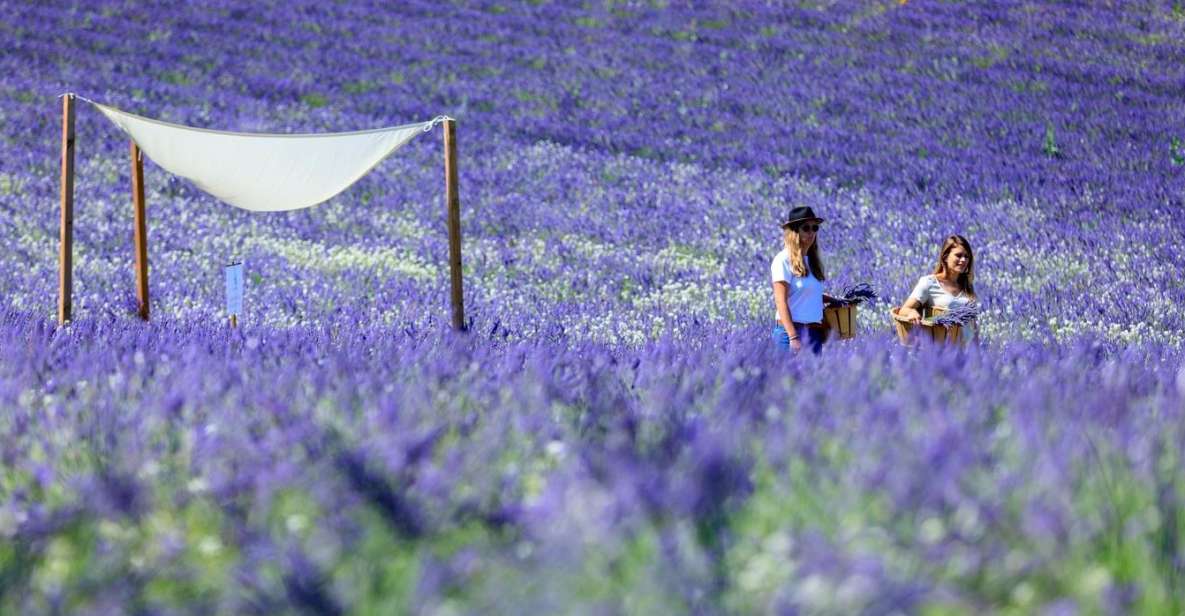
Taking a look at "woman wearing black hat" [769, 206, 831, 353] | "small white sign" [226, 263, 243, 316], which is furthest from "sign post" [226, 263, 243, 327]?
"woman wearing black hat" [769, 206, 831, 353]

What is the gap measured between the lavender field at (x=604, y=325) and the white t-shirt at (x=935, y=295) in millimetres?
451

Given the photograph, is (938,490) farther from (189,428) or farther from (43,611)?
(189,428)

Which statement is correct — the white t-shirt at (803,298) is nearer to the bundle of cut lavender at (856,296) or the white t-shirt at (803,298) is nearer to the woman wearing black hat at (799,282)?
the woman wearing black hat at (799,282)

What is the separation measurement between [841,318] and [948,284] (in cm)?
55

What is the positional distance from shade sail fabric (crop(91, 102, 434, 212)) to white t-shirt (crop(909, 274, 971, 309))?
2.47 m

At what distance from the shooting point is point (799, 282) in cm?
621

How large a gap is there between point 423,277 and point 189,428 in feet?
23.9

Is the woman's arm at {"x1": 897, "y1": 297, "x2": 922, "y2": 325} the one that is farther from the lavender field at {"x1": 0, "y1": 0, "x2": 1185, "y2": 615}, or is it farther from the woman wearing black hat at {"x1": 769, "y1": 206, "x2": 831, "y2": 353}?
the lavender field at {"x1": 0, "y1": 0, "x2": 1185, "y2": 615}

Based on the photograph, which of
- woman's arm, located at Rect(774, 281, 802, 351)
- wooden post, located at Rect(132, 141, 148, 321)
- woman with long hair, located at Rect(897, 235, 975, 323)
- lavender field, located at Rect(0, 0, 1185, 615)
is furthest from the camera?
wooden post, located at Rect(132, 141, 148, 321)

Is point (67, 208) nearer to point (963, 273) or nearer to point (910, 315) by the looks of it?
point (910, 315)

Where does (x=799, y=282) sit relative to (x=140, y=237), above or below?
below

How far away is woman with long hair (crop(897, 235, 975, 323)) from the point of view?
20.7ft

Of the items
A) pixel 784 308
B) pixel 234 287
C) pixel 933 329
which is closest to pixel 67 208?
pixel 234 287

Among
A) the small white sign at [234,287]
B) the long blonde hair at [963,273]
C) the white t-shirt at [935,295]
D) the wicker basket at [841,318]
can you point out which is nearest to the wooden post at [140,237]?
the small white sign at [234,287]
